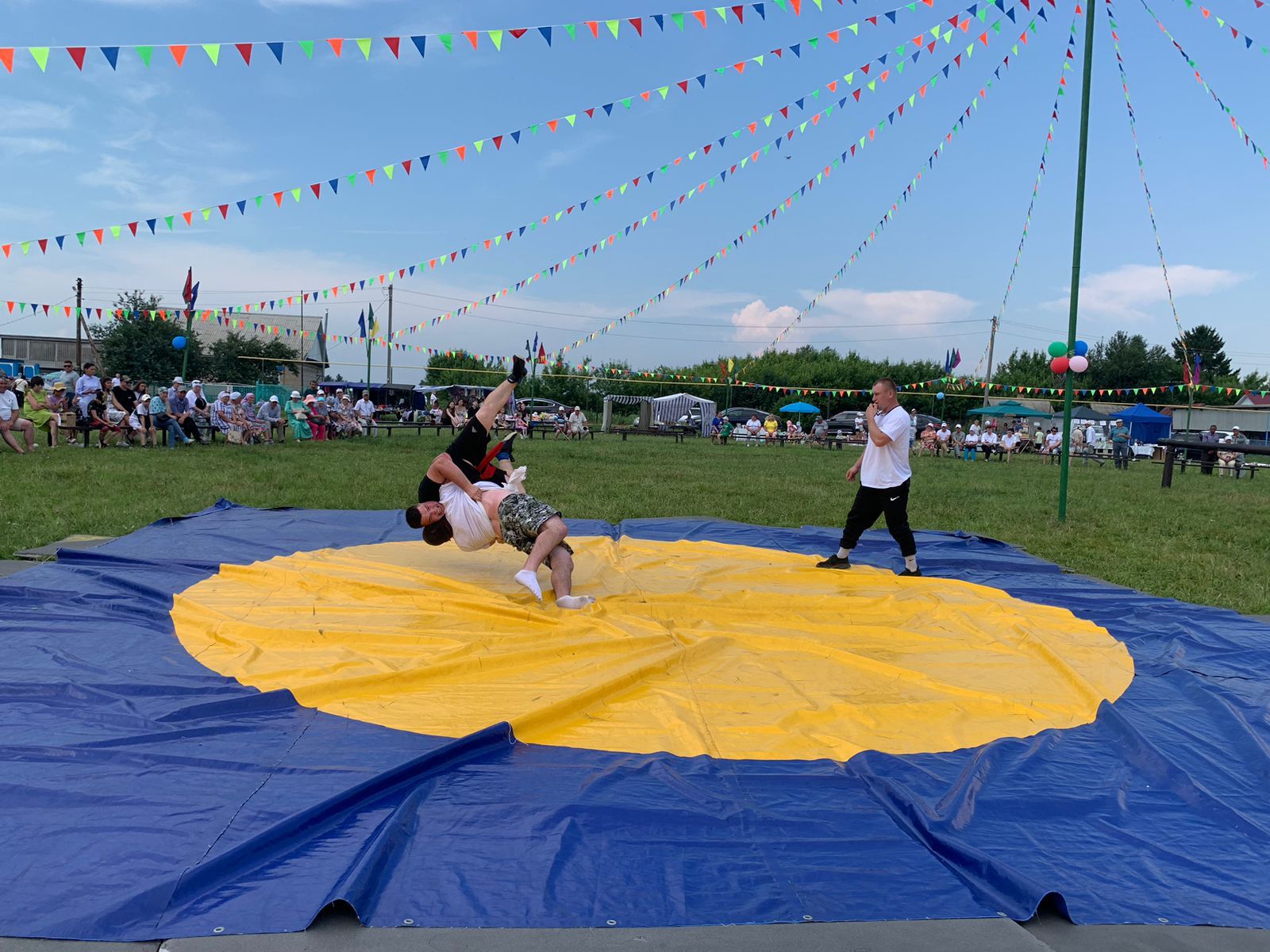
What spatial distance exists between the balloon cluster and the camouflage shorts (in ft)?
21.9

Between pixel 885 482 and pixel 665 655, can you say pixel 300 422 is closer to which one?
pixel 885 482

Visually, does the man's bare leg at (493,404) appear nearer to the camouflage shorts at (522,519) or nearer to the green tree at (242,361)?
the camouflage shorts at (522,519)

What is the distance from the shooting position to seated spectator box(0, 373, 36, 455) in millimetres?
13945

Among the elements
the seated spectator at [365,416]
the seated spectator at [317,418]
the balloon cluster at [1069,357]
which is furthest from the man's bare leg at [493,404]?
the seated spectator at [365,416]

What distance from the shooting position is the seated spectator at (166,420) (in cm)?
1694

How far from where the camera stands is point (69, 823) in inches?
100

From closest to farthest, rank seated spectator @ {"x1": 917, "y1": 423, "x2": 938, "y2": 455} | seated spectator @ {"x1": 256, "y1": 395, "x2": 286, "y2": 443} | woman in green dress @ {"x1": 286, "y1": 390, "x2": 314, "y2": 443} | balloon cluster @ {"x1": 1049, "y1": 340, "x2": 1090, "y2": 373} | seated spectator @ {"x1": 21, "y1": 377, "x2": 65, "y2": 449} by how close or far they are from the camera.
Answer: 1. balloon cluster @ {"x1": 1049, "y1": 340, "x2": 1090, "y2": 373}
2. seated spectator @ {"x1": 21, "y1": 377, "x2": 65, "y2": 449}
3. seated spectator @ {"x1": 256, "y1": 395, "x2": 286, "y2": 443}
4. woman in green dress @ {"x1": 286, "y1": 390, "x2": 314, "y2": 443}
5. seated spectator @ {"x1": 917, "y1": 423, "x2": 938, "y2": 455}

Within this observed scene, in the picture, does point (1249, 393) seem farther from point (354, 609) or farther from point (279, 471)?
point (354, 609)

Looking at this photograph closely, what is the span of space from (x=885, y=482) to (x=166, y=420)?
603 inches

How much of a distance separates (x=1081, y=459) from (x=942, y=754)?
28899 millimetres

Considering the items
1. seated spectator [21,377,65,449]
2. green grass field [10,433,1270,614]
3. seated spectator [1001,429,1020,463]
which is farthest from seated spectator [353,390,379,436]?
seated spectator [1001,429,1020,463]

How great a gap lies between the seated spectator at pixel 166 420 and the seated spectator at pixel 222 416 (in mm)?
1073

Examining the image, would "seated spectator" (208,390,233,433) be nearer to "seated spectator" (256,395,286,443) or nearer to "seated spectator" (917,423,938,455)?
"seated spectator" (256,395,286,443)

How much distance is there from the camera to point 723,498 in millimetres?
11688
